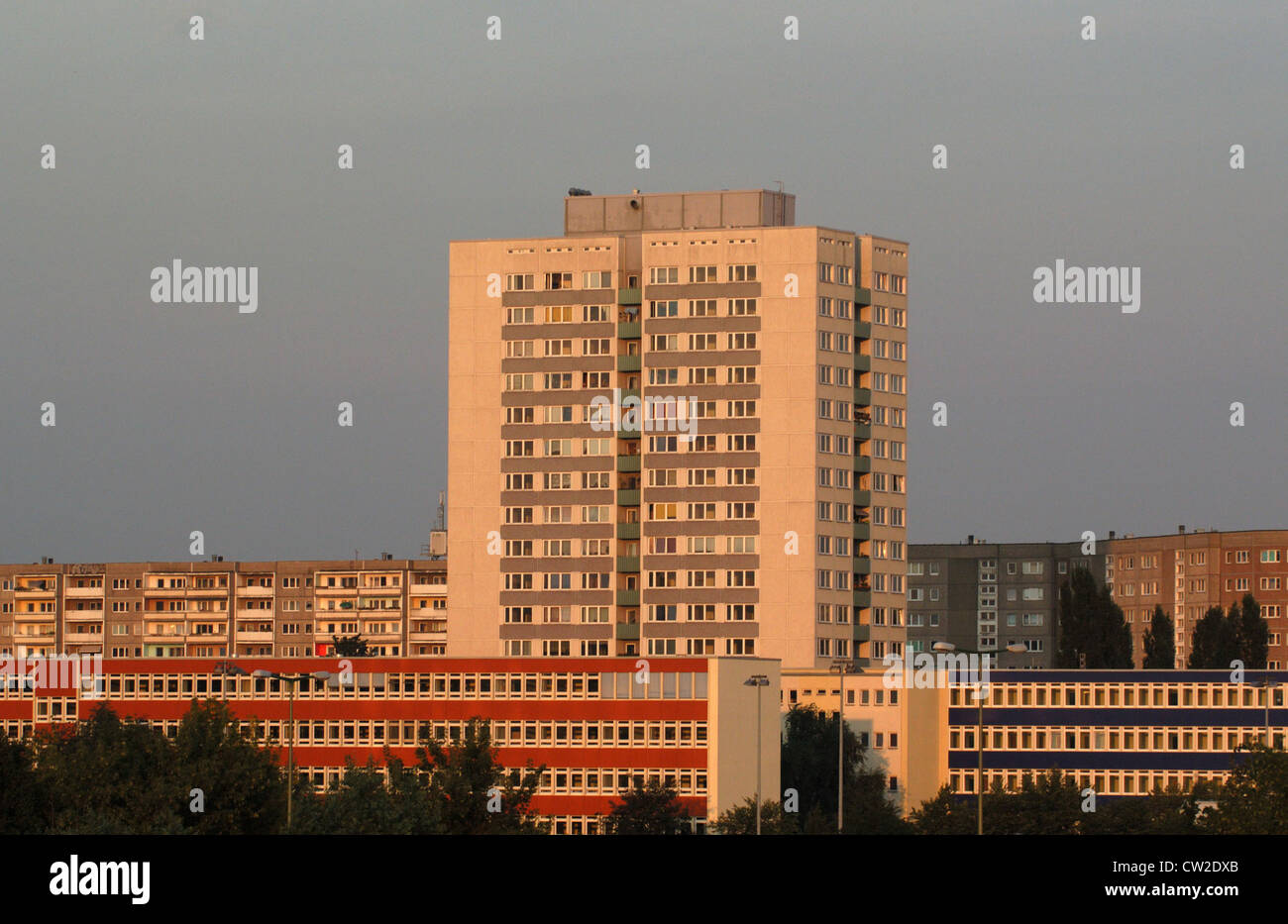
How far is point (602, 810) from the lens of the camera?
432 ft

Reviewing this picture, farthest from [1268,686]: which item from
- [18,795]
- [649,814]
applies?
[18,795]

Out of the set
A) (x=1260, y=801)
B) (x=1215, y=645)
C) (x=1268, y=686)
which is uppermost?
(x=1215, y=645)

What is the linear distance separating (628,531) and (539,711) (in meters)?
44.9

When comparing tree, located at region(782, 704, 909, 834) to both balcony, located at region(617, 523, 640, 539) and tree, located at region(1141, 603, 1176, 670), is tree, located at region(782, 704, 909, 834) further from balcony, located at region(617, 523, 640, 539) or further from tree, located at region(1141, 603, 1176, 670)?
balcony, located at region(617, 523, 640, 539)

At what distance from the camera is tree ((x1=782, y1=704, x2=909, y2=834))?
453 ft

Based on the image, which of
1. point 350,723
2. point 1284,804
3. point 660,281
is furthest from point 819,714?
point 1284,804

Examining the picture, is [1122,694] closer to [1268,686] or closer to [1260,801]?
[1268,686]

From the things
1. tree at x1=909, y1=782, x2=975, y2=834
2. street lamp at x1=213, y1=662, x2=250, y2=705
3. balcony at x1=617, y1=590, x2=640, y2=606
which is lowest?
tree at x1=909, y1=782, x2=975, y2=834

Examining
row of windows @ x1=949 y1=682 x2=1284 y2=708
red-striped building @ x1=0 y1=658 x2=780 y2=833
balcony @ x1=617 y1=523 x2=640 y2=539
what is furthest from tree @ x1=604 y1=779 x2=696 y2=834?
balcony @ x1=617 y1=523 x2=640 y2=539

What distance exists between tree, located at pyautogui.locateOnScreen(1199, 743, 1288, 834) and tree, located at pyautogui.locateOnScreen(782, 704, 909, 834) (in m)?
47.9

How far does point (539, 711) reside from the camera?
136m

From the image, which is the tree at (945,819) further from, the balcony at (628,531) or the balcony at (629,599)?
the balcony at (628,531)
